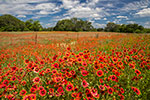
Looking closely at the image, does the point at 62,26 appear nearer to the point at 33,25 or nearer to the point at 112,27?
the point at 33,25

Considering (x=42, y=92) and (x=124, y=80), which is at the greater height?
(x=42, y=92)

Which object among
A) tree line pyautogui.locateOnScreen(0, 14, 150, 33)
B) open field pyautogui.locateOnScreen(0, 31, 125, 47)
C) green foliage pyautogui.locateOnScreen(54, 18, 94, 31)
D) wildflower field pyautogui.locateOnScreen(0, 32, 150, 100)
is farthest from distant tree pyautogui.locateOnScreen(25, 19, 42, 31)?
wildflower field pyautogui.locateOnScreen(0, 32, 150, 100)

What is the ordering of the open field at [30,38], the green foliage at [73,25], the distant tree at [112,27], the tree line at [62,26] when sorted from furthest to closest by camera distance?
the distant tree at [112,27], the green foliage at [73,25], the tree line at [62,26], the open field at [30,38]

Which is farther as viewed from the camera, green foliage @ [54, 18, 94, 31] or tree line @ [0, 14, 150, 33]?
green foliage @ [54, 18, 94, 31]

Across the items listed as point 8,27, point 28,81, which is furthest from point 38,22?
point 28,81

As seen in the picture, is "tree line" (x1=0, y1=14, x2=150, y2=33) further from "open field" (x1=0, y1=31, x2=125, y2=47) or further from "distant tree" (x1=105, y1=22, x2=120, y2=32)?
"open field" (x1=0, y1=31, x2=125, y2=47)

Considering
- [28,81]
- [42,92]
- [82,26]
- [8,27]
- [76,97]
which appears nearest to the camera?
[76,97]

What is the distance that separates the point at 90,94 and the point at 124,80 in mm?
1459

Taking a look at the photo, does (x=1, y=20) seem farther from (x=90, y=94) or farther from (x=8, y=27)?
(x=90, y=94)

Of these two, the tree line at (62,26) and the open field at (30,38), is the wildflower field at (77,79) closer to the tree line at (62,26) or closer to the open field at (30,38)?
the open field at (30,38)

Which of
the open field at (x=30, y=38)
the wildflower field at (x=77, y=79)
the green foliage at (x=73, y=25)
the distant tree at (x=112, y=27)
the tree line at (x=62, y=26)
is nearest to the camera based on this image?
the wildflower field at (x=77, y=79)

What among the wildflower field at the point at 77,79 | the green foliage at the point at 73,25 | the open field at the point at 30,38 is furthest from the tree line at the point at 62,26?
the wildflower field at the point at 77,79

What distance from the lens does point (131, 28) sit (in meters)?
60.0

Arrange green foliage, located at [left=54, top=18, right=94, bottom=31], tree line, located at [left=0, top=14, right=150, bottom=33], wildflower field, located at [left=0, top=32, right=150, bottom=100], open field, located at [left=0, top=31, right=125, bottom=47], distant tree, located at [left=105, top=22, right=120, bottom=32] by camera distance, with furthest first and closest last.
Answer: distant tree, located at [left=105, top=22, right=120, bottom=32] → green foliage, located at [left=54, top=18, right=94, bottom=31] → tree line, located at [left=0, top=14, right=150, bottom=33] → open field, located at [left=0, top=31, right=125, bottom=47] → wildflower field, located at [left=0, top=32, right=150, bottom=100]
